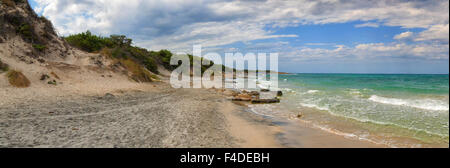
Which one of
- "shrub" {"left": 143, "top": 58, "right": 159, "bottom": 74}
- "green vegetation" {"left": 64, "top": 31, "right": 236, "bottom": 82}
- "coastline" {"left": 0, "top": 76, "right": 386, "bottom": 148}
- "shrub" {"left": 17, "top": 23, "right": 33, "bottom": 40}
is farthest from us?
"shrub" {"left": 143, "top": 58, "right": 159, "bottom": 74}

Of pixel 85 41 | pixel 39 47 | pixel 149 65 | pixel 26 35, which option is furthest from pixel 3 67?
pixel 149 65

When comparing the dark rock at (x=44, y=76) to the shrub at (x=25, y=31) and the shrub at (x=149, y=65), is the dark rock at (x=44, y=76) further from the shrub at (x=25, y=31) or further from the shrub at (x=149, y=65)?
the shrub at (x=149, y=65)

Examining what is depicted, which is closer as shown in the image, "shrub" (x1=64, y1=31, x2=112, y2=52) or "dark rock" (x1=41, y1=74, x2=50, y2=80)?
"dark rock" (x1=41, y1=74, x2=50, y2=80)

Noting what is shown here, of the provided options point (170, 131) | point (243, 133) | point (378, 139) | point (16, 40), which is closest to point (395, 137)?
point (378, 139)

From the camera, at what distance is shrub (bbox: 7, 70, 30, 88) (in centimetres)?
1397

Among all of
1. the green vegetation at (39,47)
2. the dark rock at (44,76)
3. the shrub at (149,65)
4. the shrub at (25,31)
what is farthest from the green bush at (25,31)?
the shrub at (149,65)

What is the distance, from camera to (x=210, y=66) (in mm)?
97938

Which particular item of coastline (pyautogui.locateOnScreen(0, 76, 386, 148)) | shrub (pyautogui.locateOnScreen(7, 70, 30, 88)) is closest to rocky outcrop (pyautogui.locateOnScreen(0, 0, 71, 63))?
shrub (pyautogui.locateOnScreen(7, 70, 30, 88))

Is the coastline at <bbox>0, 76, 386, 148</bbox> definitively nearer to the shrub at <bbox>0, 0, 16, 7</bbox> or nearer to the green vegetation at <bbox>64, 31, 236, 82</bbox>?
the shrub at <bbox>0, 0, 16, 7</bbox>

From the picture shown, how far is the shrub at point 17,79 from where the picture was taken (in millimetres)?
13970

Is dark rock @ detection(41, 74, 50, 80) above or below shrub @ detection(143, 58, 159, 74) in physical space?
below

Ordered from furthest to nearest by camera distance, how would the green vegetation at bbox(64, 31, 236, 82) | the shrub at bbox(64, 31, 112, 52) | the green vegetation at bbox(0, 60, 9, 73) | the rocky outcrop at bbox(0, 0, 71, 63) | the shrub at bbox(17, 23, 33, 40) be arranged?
the shrub at bbox(64, 31, 112, 52)
the green vegetation at bbox(64, 31, 236, 82)
the shrub at bbox(17, 23, 33, 40)
the rocky outcrop at bbox(0, 0, 71, 63)
the green vegetation at bbox(0, 60, 9, 73)
